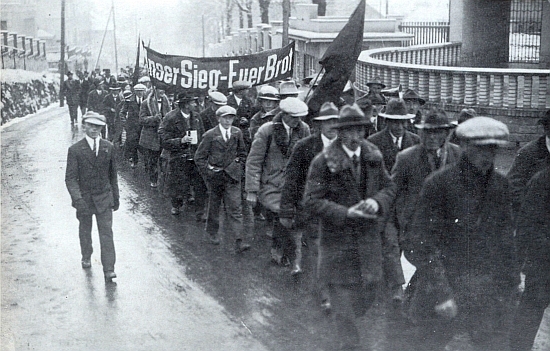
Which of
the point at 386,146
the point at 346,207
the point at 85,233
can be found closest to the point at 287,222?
the point at 386,146

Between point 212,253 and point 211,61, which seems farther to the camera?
point 211,61

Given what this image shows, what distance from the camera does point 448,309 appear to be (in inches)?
200

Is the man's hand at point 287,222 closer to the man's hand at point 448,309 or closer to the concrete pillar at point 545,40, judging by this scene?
the man's hand at point 448,309

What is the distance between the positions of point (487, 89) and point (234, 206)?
7.44 meters

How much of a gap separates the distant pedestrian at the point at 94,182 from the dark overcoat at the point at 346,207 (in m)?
3.21

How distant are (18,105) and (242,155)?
24.0m

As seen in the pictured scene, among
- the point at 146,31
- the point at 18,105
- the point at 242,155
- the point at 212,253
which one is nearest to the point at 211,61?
the point at 242,155

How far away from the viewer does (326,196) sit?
5.58m

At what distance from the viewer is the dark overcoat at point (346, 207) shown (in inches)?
217

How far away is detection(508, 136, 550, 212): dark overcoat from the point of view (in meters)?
6.35

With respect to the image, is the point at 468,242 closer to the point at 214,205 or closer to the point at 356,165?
the point at 356,165

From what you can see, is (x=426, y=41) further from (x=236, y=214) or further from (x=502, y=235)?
(x=502, y=235)

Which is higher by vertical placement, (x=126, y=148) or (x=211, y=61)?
(x=211, y=61)

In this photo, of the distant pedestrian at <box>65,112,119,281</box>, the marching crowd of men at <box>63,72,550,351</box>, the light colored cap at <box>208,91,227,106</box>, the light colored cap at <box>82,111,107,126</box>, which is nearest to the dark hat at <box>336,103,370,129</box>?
the marching crowd of men at <box>63,72,550,351</box>
